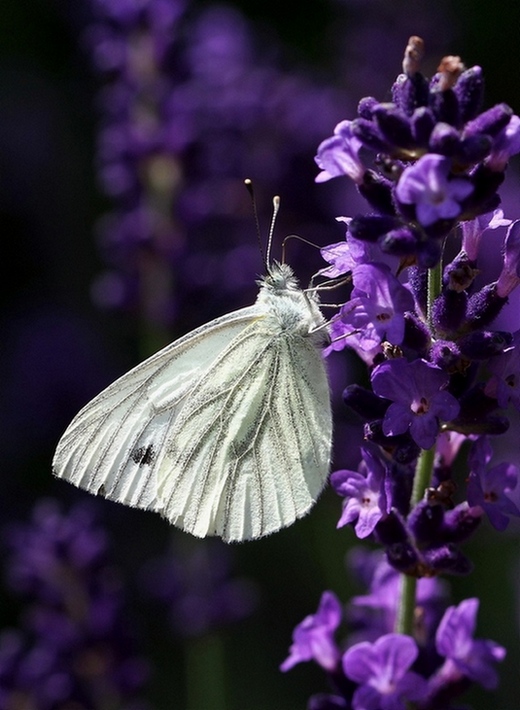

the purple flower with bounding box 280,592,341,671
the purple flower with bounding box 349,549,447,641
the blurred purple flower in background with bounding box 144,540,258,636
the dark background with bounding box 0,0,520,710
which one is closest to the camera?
the purple flower with bounding box 280,592,341,671

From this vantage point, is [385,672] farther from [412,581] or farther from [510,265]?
[510,265]

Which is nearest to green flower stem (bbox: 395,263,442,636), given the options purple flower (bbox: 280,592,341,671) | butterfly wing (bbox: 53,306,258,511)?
purple flower (bbox: 280,592,341,671)

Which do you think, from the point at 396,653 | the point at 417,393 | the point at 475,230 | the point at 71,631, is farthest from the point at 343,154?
the point at 71,631

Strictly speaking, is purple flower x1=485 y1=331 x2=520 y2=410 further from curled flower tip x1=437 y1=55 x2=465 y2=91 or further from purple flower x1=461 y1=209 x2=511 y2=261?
curled flower tip x1=437 y1=55 x2=465 y2=91

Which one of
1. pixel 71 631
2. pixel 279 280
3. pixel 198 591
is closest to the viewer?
pixel 279 280

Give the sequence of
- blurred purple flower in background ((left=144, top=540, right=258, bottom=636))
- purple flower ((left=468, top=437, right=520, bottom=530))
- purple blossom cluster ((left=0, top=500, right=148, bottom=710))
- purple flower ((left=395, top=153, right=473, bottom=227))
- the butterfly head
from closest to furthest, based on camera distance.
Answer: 1. purple flower ((left=395, top=153, right=473, bottom=227))
2. purple flower ((left=468, top=437, right=520, bottom=530))
3. the butterfly head
4. purple blossom cluster ((left=0, top=500, right=148, bottom=710))
5. blurred purple flower in background ((left=144, top=540, right=258, bottom=636))

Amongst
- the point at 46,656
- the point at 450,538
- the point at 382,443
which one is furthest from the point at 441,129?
the point at 46,656
